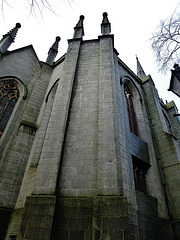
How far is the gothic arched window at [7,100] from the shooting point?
23.5 ft

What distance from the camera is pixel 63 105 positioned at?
504cm

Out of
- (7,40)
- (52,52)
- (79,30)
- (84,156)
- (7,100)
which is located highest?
(52,52)

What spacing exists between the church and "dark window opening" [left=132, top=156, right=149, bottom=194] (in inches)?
1.6

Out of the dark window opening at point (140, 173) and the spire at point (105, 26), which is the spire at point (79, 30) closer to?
the spire at point (105, 26)

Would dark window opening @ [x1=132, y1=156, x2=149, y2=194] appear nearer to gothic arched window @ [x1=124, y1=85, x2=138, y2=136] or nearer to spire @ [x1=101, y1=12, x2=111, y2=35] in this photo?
gothic arched window @ [x1=124, y1=85, x2=138, y2=136]

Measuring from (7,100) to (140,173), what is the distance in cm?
743

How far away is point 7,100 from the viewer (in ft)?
26.0

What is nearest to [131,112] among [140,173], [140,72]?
[140,173]

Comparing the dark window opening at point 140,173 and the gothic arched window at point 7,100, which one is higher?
the gothic arched window at point 7,100

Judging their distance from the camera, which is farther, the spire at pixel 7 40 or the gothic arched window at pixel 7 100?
the spire at pixel 7 40

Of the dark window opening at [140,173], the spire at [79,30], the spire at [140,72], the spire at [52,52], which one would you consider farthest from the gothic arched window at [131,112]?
the spire at [52,52]

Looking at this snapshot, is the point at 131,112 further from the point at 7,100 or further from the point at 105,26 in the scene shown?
the point at 7,100

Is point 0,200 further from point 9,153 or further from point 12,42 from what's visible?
point 12,42

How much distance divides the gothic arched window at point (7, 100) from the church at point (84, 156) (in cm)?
5
